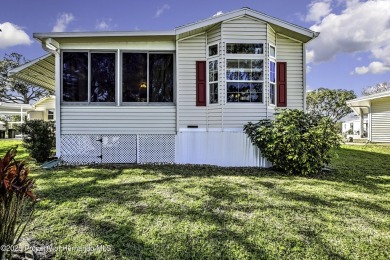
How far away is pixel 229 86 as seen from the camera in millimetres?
7266

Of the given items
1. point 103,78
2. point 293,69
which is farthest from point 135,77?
point 293,69

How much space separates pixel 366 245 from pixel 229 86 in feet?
17.3

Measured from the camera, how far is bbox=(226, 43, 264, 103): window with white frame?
7.22 metres

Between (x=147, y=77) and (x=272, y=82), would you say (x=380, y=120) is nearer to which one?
(x=272, y=82)

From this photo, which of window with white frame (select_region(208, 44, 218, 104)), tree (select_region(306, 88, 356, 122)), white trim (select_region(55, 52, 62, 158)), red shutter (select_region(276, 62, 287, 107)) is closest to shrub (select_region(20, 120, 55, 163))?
white trim (select_region(55, 52, 62, 158))

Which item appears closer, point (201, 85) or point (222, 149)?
point (222, 149)

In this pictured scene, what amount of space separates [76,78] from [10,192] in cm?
623

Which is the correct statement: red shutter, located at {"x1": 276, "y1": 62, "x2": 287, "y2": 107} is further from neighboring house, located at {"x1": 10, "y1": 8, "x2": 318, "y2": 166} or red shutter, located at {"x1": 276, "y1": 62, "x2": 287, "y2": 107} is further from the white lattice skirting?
the white lattice skirting

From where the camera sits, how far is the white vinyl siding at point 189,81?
297 inches

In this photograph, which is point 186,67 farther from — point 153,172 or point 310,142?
point 310,142

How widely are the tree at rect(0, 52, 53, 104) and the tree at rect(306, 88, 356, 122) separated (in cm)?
3480

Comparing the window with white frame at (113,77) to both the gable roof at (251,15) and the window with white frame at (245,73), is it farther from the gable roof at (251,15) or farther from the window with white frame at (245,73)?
the window with white frame at (245,73)

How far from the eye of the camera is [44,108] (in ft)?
77.6

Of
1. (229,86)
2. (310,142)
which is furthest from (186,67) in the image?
(310,142)
